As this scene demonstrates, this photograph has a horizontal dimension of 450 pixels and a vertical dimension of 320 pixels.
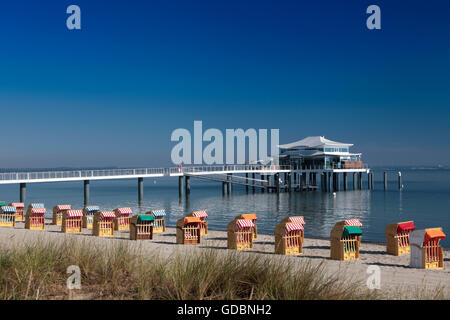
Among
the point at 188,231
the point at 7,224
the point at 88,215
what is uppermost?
the point at 188,231

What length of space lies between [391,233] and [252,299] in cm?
1034

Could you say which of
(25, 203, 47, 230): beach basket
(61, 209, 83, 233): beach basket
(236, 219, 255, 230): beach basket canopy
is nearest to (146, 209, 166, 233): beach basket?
(61, 209, 83, 233): beach basket

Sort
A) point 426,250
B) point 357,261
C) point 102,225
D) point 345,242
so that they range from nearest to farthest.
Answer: point 426,250, point 357,261, point 345,242, point 102,225

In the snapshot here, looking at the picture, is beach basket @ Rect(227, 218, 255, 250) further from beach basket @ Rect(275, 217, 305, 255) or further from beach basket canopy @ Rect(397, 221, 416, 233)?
beach basket canopy @ Rect(397, 221, 416, 233)

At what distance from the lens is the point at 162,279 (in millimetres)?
6469

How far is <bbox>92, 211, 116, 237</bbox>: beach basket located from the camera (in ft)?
60.1

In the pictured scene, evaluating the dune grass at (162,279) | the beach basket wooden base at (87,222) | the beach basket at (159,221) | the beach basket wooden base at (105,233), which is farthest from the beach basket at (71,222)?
the dune grass at (162,279)

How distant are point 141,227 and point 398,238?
365 inches

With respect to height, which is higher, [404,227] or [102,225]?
[404,227]

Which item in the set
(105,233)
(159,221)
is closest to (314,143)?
(159,221)

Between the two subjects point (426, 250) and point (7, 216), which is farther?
point (7, 216)

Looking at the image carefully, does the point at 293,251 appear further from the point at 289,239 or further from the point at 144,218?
the point at 144,218
